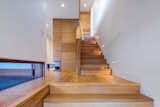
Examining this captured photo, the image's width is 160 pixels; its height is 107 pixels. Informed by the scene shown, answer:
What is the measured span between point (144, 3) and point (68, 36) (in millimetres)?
6261

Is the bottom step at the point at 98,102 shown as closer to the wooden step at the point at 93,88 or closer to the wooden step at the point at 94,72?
the wooden step at the point at 93,88

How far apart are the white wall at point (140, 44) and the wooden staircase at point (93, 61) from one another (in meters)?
0.88

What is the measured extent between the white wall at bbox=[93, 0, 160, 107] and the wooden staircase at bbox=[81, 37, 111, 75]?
2.87ft

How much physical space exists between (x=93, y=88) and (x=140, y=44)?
1124mm

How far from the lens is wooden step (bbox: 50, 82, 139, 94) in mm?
2695

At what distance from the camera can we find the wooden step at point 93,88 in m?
2.70

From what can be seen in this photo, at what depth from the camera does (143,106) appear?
7.39ft

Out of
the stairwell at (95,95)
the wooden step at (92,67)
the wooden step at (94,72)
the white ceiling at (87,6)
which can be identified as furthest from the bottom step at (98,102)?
the white ceiling at (87,6)

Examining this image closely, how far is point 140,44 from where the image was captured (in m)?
2.72

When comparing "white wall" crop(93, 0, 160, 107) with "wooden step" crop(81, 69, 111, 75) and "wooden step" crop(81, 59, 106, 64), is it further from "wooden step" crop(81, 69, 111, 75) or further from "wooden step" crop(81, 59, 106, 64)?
"wooden step" crop(81, 59, 106, 64)

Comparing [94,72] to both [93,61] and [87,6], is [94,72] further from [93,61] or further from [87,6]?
[87,6]

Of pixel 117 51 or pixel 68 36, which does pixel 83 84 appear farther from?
pixel 68 36

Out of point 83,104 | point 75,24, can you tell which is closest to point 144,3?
point 83,104

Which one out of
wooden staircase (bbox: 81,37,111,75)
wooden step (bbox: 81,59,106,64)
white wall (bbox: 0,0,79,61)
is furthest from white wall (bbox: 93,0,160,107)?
white wall (bbox: 0,0,79,61)
